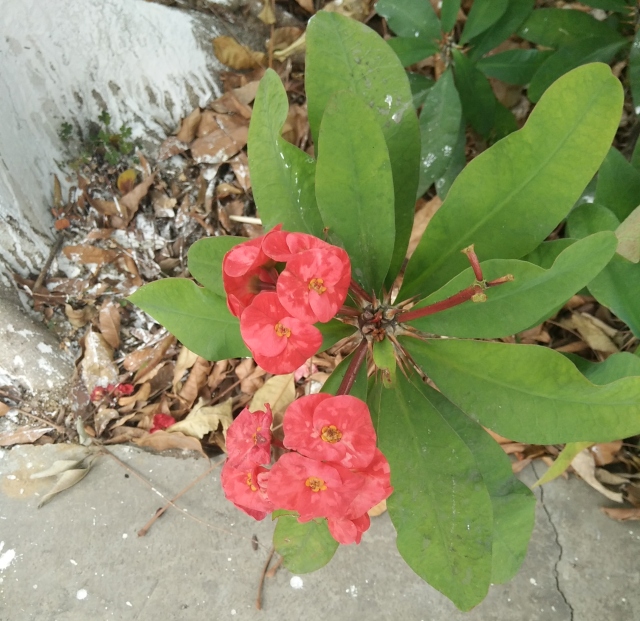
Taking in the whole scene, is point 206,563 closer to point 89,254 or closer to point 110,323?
point 110,323

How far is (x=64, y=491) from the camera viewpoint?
161 centimetres

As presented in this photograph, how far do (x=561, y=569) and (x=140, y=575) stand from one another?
1114 mm

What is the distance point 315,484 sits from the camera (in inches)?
26.3

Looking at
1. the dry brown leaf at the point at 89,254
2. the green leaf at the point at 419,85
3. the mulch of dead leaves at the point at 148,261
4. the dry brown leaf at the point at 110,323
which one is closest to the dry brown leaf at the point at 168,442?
the mulch of dead leaves at the point at 148,261

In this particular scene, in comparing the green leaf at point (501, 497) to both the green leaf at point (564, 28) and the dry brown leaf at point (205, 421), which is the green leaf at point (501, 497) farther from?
the green leaf at point (564, 28)

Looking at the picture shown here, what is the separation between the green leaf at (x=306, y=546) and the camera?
40.8 inches

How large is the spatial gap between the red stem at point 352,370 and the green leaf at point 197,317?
0.24 metres

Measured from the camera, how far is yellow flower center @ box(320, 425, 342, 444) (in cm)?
67

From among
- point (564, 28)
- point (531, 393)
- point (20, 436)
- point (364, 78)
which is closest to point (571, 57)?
point (564, 28)

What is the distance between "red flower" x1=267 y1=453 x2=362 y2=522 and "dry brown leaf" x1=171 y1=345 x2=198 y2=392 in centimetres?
102

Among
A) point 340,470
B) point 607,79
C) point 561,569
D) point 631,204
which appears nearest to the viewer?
point 340,470

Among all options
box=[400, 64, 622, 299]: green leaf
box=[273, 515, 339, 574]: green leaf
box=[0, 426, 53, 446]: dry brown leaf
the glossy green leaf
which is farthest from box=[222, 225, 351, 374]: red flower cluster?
box=[0, 426, 53, 446]: dry brown leaf

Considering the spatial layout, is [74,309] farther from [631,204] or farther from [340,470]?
[631,204]

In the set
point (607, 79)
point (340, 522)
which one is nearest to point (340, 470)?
point (340, 522)
